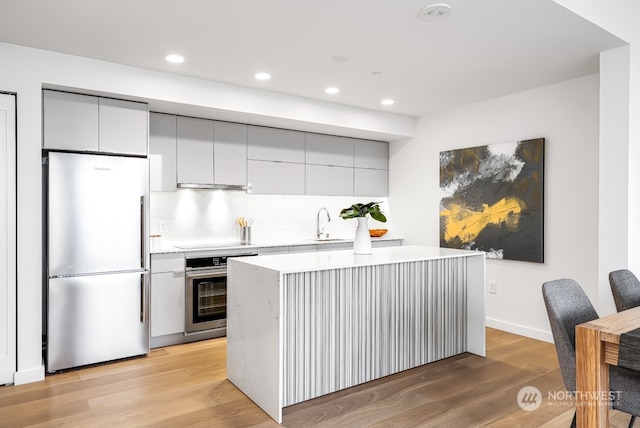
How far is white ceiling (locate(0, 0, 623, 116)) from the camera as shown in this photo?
2.52 meters

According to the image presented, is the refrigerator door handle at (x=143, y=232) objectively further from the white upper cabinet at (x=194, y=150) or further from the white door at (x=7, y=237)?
the white door at (x=7, y=237)

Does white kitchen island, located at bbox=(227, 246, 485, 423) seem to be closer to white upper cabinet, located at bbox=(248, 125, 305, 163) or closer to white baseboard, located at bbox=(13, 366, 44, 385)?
white baseboard, located at bbox=(13, 366, 44, 385)

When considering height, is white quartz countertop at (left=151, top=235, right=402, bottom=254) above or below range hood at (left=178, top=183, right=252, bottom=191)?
below

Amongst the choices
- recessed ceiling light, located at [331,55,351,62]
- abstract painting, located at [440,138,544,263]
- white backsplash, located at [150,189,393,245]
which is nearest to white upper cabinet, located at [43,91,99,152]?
white backsplash, located at [150,189,393,245]

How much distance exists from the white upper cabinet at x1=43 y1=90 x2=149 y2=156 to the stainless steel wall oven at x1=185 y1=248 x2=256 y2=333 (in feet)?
3.73

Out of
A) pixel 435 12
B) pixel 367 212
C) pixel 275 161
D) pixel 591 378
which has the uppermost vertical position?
pixel 435 12

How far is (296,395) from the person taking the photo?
2756 millimetres

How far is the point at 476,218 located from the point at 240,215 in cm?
264

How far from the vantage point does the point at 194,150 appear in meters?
4.36

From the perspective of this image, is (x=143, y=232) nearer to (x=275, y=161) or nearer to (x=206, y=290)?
(x=206, y=290)

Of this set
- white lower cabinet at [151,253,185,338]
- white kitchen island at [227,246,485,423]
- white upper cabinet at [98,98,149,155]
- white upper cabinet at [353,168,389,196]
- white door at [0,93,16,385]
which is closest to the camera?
white kitchen island at [227,246,485,423]

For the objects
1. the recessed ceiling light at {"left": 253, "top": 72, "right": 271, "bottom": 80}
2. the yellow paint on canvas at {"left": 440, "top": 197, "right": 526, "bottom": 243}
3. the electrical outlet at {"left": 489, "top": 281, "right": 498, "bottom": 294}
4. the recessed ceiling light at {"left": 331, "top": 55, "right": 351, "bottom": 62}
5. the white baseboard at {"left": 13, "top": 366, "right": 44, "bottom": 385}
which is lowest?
the white baseboard at {"left": 13, "top": 366, "right": 44, "bottom": 385}

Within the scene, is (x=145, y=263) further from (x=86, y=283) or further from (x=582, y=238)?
(x=582, y=238)

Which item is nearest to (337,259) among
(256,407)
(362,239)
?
(362,239)
